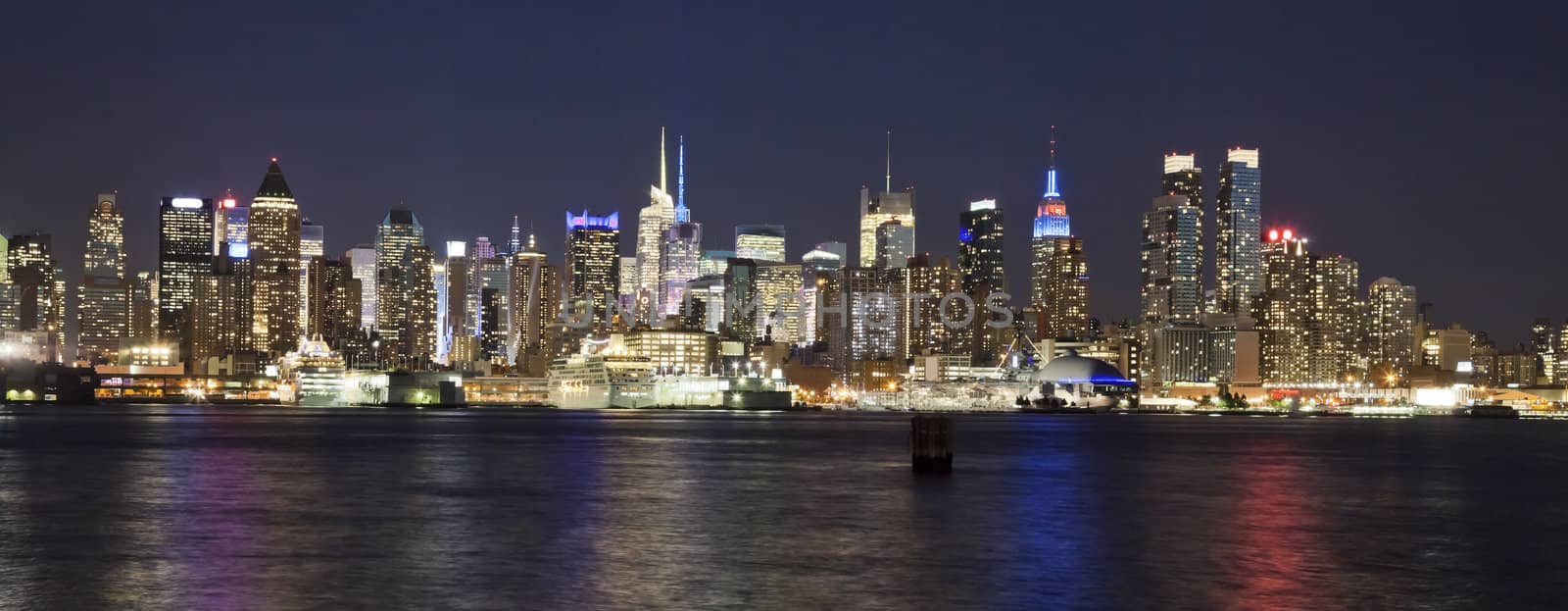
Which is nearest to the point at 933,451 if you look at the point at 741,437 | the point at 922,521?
the point at 922,521

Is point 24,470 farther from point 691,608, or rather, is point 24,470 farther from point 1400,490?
point 1400,490

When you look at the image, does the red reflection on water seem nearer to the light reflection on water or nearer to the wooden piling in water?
the light reflection on water

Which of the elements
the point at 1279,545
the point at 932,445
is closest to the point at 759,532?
the point at 1279,545

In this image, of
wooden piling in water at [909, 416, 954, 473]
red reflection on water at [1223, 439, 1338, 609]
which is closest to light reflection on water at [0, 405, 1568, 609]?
red reflection on water at [1223, 439, 1338, 609]

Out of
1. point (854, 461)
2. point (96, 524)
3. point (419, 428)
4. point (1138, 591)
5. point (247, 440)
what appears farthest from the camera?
point (419, 428)

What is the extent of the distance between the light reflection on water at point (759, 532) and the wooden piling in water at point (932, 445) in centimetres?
128

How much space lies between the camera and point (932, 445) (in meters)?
69.8

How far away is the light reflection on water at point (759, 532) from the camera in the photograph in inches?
1251

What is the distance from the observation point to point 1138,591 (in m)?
32.1

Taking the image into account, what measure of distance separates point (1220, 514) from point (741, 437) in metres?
70.4

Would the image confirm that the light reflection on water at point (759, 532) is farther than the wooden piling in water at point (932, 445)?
No

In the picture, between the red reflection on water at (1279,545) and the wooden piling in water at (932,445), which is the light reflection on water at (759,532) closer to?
the red reflection on water at (1279,545)

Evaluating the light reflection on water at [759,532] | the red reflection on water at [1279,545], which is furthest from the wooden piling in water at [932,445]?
the red reflection on water at [1279,545]

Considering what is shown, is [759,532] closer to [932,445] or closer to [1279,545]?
[1279,545]
